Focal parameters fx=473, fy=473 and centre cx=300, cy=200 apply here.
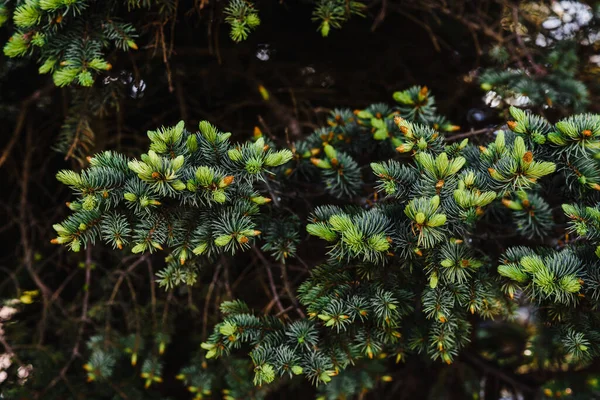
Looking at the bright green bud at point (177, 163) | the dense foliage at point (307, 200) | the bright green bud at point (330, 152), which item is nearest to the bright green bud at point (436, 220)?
the dense foliage at point (307, 200)

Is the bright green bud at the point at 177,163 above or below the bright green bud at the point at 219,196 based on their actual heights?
above

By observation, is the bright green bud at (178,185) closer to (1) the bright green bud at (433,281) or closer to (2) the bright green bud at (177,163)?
(2) the bright green bud at (177,163)

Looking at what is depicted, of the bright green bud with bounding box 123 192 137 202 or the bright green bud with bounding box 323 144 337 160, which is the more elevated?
the bright green bud with bounding box 323 144 337 160

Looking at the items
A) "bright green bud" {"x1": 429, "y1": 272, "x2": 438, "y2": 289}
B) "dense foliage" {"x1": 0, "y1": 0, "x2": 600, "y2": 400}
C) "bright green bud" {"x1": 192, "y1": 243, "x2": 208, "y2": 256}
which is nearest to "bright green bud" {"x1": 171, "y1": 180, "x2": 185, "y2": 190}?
"dense foliage" {"x1": 0, "y1": 0, "x2": 600, "y2": 400}

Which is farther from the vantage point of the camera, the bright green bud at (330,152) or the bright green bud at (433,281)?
the bright green bud at (330,152)

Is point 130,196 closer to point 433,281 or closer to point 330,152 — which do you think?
point 330,152

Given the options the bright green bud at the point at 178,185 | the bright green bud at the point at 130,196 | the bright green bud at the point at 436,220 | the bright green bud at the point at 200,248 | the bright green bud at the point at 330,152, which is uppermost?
the bright green bud at the point at 330,152

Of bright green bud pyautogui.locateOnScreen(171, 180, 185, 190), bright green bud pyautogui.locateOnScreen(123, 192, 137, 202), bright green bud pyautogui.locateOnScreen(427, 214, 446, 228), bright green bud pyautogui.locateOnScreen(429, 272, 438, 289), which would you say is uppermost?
bright green bud pyautogui.locateOnScreen(427, 214, 446, 228)

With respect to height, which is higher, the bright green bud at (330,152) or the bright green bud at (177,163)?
the bright green bud at (330,152)

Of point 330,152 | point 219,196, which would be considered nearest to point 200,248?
point 219,196

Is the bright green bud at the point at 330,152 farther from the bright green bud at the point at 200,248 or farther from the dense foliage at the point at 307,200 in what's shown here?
the bright green bud at the point at 200,248

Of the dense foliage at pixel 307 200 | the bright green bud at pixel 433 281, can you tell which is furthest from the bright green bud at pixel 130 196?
the bright green bud at pixel 433 281

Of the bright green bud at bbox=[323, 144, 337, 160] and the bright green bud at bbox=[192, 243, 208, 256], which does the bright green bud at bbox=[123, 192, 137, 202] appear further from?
the bright green bud at bbox=[323, 144, 337, 160]

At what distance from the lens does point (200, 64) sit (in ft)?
5.41
